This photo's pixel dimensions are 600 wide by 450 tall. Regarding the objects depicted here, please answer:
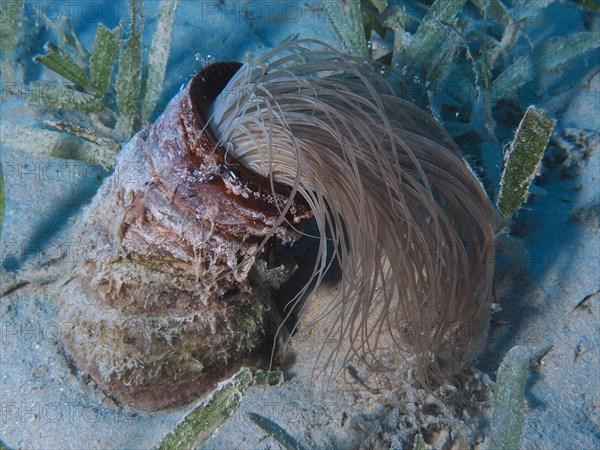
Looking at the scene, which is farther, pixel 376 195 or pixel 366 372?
pixel 366 372

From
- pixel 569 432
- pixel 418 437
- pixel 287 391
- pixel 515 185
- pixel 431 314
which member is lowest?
pixel 287 391

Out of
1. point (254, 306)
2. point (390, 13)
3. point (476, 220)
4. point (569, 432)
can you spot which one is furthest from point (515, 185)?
point (390, 13)

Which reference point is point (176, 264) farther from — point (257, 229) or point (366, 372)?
point (366, 372)

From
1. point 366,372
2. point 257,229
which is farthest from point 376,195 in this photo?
point 366,372

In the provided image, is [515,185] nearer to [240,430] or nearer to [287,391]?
[287,391]

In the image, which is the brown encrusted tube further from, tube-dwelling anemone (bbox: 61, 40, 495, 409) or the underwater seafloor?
the underwater seafloor

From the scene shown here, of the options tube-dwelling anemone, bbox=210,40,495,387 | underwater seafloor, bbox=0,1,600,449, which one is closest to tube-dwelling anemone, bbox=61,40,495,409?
tube-dwelling anemone, bbox=210,40,495,387
